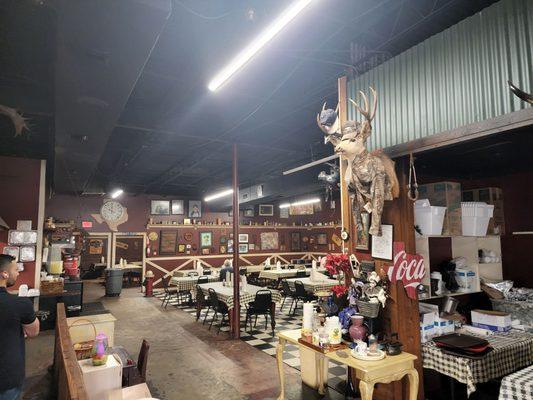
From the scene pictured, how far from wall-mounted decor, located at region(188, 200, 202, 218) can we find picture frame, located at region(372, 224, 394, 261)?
39.8 feet

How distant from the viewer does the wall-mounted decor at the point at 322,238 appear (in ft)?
49.6

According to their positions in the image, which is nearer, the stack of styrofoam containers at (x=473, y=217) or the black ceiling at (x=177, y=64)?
the black ceiling at (x=177, y=64)

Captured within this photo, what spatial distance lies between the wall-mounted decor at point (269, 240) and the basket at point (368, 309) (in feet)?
42.0

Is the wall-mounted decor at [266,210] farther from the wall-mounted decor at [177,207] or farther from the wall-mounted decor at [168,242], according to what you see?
the wall-mounted decor at [168,242]

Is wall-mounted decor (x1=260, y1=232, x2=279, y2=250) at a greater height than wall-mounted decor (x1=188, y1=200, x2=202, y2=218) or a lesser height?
lesser

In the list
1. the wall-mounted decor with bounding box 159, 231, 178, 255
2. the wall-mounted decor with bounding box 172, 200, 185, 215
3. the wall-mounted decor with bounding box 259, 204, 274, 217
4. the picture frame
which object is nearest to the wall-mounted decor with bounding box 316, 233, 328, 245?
the wall-mounted decor with bounding box 259, 204, 274, 217

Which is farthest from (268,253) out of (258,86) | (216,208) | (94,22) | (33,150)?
(94,22)

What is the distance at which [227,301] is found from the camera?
679cm

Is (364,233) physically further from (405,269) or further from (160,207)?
(160,207)

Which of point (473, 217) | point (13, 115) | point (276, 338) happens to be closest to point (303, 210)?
point (276, 338)

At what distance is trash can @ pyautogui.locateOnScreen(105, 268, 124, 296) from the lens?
11.7 meters

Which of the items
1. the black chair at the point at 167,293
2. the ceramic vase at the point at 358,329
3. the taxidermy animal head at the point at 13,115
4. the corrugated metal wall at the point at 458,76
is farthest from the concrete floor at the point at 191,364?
the taxidermy animal head at the point at 13,115

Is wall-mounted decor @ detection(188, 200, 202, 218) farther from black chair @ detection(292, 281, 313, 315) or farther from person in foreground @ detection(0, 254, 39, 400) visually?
person in foreground @ detection(0, 254, 39, 400)

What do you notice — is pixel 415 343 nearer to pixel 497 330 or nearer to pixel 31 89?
pixel 497 330
